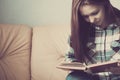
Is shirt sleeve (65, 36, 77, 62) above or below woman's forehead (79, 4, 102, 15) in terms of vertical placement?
below

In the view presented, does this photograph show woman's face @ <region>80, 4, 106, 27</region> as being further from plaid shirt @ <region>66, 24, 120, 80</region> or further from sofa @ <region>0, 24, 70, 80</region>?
sofa @ <region>0, 24, 70, 80</region>

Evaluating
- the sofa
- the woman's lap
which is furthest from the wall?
the woman's lap

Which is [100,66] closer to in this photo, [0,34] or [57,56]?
[57,56]

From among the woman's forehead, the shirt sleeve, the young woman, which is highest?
the woman's forehead

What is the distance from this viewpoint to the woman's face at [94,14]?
130 cm

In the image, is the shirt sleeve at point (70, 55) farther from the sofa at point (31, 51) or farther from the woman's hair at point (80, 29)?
the sofa at point (31, 51)

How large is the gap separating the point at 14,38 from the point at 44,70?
28 centimetres

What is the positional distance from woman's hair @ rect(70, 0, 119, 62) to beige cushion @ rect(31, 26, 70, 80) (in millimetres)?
184

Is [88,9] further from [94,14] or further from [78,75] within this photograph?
[78,75]

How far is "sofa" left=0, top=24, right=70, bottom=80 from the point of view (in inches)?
59.7

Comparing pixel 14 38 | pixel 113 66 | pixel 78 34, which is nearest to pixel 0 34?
pixel 14 38

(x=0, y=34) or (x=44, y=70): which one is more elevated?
(x=0, y=34)

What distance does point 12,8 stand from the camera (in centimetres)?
172

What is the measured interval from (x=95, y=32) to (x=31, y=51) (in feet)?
1.52
